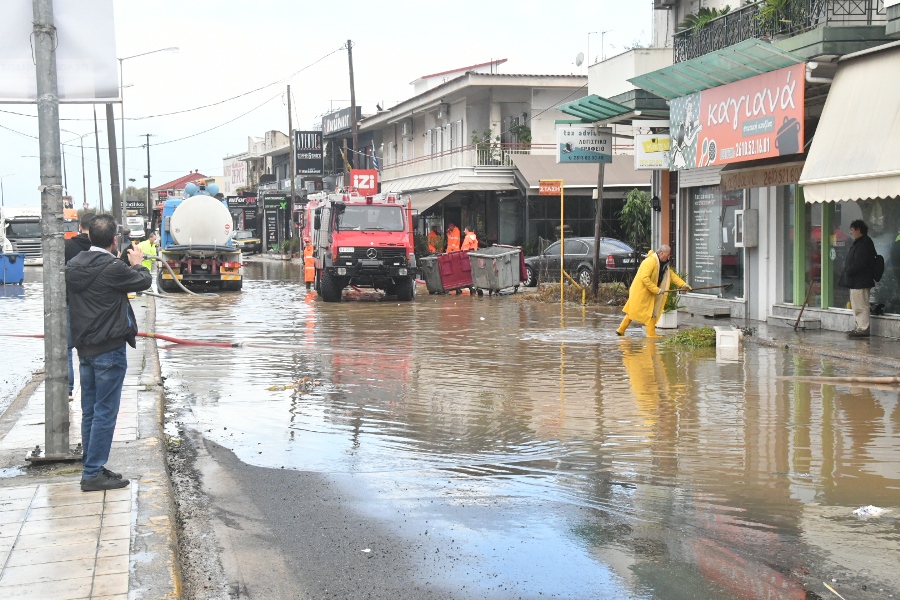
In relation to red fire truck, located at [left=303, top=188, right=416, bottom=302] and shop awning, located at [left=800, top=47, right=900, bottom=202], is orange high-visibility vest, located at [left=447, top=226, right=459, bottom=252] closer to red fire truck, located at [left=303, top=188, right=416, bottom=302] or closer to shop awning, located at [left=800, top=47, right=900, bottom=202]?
red fire truck, located at [left=303, top=188, right=416, bottom=302]

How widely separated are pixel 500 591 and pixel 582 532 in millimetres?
1094

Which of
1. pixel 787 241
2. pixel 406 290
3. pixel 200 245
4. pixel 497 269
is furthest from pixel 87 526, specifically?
pixel 200 245

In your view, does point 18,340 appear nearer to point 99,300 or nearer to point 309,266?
point 99,300

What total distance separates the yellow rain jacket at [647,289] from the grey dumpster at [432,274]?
1316 cm

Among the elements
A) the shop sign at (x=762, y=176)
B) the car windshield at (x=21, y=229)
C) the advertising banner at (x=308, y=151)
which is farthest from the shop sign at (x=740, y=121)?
the advertising banner at (x=308, y=151)

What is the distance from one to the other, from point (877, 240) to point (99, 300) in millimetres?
13297

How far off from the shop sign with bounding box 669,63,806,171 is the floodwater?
353cm

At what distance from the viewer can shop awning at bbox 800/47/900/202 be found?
13422mm

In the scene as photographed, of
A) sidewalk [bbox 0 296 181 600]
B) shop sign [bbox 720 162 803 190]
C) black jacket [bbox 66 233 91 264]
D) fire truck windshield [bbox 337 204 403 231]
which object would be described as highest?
shop sign [bbox 720 162 803 190]

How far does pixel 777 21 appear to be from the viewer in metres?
17.5

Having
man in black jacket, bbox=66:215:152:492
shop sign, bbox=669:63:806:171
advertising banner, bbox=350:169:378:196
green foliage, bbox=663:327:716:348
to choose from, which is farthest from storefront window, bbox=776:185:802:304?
advertising banner, bbox=350:169:378:196

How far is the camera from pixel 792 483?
7211 millimetres

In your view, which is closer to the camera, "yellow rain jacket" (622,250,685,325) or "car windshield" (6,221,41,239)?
"yellow rain jacket" (622,250,685,325)

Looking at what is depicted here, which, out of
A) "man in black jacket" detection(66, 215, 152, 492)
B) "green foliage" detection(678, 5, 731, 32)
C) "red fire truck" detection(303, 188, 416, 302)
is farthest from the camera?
"red fire truck" detection(303, 188, 416, 302)
